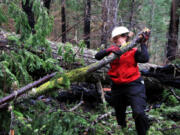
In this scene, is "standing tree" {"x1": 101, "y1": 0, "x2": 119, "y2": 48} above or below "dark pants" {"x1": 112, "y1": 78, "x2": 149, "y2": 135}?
above

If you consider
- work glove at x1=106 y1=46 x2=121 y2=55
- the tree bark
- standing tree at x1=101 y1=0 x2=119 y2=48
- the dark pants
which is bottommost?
the dark pants

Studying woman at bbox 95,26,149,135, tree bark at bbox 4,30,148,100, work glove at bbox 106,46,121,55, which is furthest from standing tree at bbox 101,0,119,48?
tree bark at bbox 4,30,148,100

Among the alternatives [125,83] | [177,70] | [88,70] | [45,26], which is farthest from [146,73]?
[45,26]

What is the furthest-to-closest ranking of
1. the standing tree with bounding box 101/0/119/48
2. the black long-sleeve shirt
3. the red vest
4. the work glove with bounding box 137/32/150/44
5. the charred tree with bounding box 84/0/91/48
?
the charred tree with bounding box 84/0/91/48, the standing tree with bounding box 101/0/119/48, the red vest, the black long-sleeve shirt, the work glove with bounding box 137/32/150/44

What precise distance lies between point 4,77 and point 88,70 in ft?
4.82

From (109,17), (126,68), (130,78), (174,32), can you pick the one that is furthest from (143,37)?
(174,32)

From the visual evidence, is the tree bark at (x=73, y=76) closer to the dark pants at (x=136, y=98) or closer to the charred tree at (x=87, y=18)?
the dark pants at (x=136, y=98)

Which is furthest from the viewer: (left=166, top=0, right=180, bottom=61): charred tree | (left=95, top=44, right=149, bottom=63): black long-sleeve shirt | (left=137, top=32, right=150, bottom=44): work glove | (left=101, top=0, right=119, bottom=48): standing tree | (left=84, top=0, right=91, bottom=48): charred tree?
(left=166, top=0, right=180, bottom=61): charred tree

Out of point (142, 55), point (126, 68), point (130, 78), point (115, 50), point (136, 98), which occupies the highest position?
point (115, 50)

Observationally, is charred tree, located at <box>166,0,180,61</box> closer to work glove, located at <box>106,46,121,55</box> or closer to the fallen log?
work glove, located at <box>106,46,121,55</box>

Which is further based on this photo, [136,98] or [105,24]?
[105,24]

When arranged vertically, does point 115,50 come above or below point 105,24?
below

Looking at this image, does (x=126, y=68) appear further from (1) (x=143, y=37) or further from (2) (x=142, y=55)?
(1) (x=143, y=37)

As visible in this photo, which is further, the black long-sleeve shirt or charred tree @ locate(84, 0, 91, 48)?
charred tree @ locate(84, 0, 91, 48)
